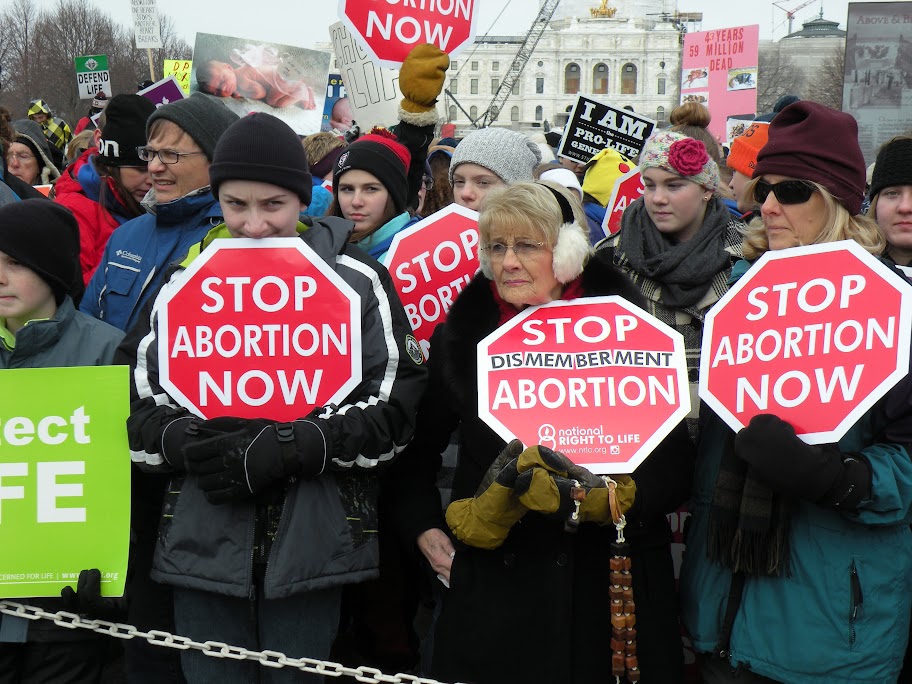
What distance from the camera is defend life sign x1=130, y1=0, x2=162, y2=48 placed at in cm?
1195

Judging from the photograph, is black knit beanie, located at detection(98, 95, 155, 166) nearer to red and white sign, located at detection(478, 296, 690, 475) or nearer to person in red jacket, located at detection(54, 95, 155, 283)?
person in red jacket, located at detection(54, 95, 155, 283)

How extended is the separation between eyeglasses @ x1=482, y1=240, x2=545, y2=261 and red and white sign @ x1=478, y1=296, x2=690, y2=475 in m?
0.17

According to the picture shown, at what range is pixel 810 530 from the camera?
104 inches

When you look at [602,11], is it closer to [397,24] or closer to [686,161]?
[397,24]

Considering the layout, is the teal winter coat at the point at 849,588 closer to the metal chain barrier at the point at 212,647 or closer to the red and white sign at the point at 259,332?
the metal chain barrier at the point at 212,647

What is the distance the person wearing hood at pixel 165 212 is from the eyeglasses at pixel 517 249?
4.10ft

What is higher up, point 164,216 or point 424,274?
point 164,216

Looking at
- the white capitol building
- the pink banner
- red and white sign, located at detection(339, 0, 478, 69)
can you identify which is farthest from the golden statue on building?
red and white sign, located at detection(339, 0, 478, 69)

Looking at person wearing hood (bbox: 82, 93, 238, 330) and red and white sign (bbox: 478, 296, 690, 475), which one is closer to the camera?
red and white sign (bbox: 478, 296, 690, 475)

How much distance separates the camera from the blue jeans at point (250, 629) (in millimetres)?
2871

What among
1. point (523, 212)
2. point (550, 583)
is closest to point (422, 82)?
point (523, 212)

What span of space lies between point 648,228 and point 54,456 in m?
2.35

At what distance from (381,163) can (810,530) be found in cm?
241

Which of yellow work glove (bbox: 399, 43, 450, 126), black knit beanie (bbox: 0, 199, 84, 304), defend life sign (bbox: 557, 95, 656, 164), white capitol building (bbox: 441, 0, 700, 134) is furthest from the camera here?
white capitol building (bbox: 441, 0, 700, 134)
